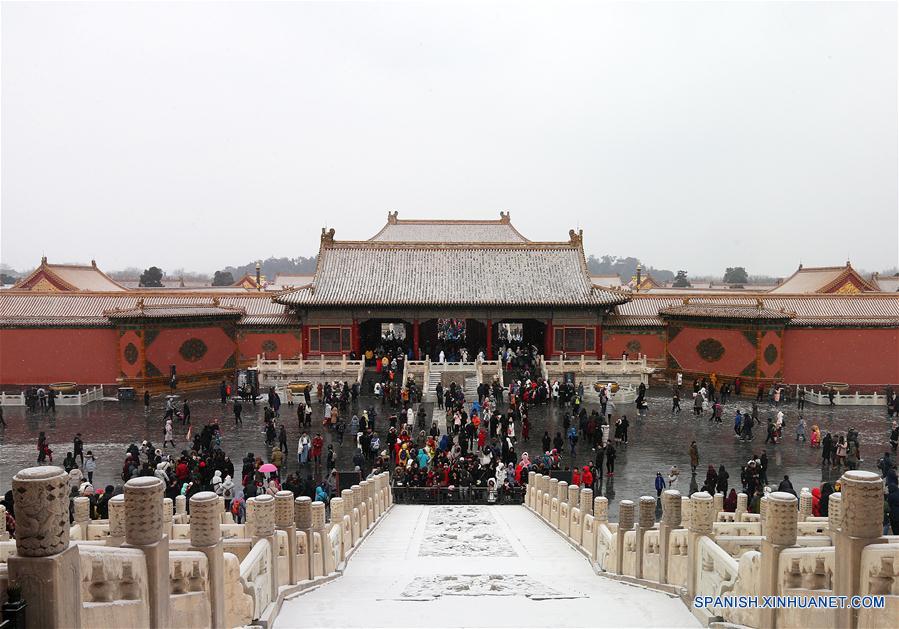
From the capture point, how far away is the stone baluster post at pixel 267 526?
7527 mm

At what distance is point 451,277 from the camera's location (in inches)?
1460

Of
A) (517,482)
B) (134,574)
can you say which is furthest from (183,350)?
(134,574)

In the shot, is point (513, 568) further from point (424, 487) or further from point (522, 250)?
point (522, 250)

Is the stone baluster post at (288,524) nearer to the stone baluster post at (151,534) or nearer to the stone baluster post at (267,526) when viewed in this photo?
the stone baluster post at (267,526)

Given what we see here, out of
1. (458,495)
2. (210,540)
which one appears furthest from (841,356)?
(210,540)

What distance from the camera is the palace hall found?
3203 centimetres

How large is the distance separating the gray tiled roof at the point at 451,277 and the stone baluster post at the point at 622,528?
24584mm

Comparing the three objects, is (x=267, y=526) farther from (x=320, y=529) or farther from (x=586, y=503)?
(x=586, y=503)

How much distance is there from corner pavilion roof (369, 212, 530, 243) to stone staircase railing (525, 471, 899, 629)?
38.1 metres

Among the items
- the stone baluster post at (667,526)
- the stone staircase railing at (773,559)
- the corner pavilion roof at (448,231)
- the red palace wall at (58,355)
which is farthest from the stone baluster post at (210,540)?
the corner pavilion roof at (448,231)

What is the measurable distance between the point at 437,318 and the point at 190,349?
41.0 ft

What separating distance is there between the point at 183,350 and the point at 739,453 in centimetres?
2513

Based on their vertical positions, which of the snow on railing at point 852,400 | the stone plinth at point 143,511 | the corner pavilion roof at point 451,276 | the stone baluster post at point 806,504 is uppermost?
the corner pavilion roof at point 451,276

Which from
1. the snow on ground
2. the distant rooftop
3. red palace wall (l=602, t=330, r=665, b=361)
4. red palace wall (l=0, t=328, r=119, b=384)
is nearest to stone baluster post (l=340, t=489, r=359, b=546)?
the snow on ground
